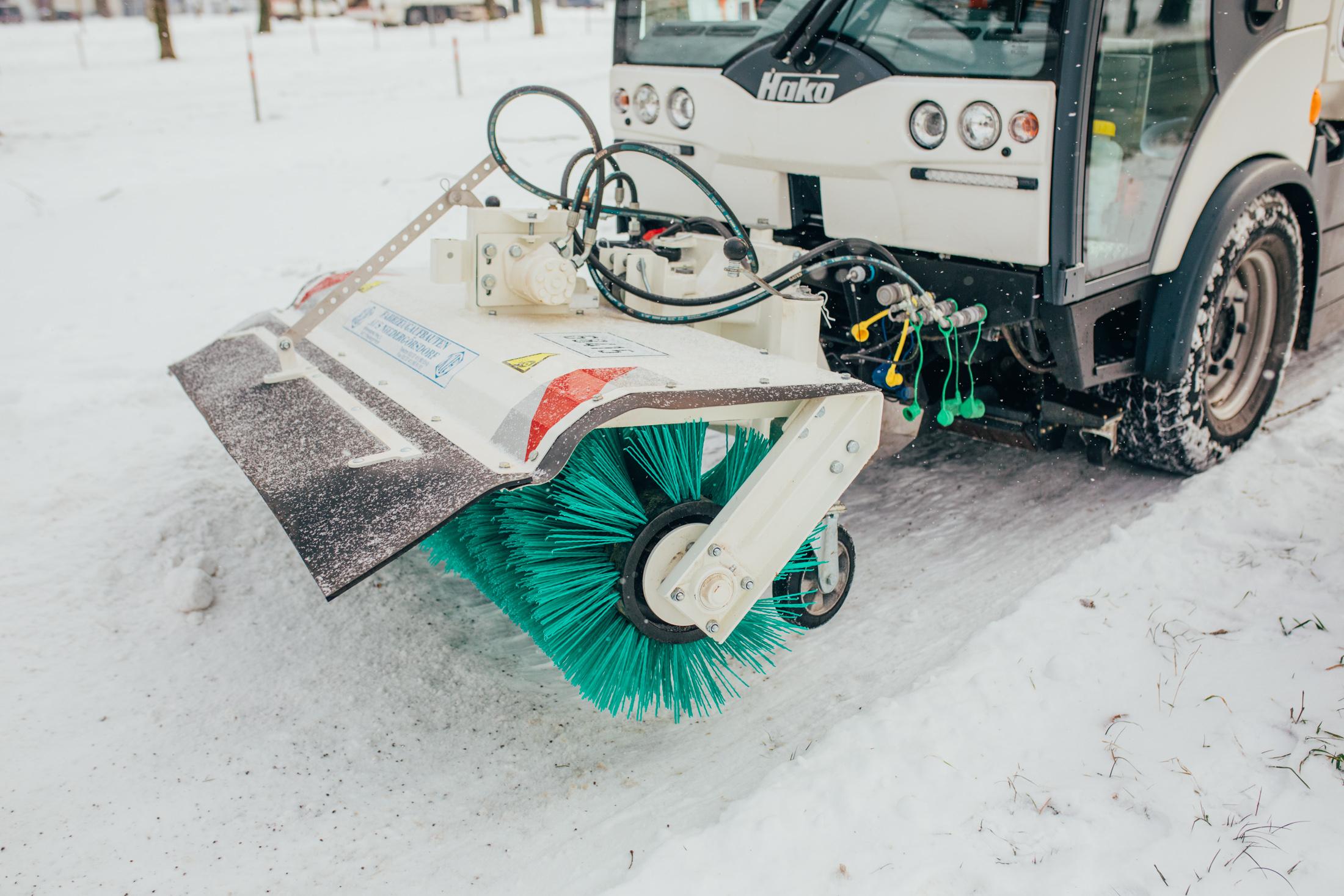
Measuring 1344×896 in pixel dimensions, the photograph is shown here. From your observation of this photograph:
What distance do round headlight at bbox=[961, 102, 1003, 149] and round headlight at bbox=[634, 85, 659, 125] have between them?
4.37 ft

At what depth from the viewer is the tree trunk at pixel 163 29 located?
57.6ft

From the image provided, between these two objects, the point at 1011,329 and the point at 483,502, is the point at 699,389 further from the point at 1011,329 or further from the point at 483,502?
the point at 1011,329

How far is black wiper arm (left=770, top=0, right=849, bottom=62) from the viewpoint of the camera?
3318mm

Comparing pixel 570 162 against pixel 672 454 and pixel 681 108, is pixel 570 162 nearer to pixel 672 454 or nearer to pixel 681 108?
pixel 681 108

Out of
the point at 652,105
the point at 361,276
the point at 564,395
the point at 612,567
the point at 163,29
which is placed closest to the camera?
the point at 564,395

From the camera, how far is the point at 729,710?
280cm

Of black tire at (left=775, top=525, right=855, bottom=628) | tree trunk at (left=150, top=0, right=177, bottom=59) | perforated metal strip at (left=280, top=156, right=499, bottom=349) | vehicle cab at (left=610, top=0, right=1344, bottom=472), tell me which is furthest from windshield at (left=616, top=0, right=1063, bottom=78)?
tree trunk at (left=150, top=0, right=177, bottom=59)

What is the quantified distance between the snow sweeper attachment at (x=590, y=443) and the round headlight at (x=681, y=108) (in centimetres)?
78

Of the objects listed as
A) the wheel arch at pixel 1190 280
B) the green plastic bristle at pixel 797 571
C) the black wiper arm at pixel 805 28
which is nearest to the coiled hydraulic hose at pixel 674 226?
the black wiper arm at pixel 805 28

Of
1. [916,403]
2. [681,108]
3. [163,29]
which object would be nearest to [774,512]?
[916,403]

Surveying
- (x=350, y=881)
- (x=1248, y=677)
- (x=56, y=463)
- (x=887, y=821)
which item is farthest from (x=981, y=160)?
(x=56, y=463)

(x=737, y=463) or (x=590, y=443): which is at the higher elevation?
(x=590, y=443)

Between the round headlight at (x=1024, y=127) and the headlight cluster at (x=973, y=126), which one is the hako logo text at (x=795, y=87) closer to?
the headlight cluster at (x=973, y=126)

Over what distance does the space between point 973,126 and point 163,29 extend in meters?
18.3
